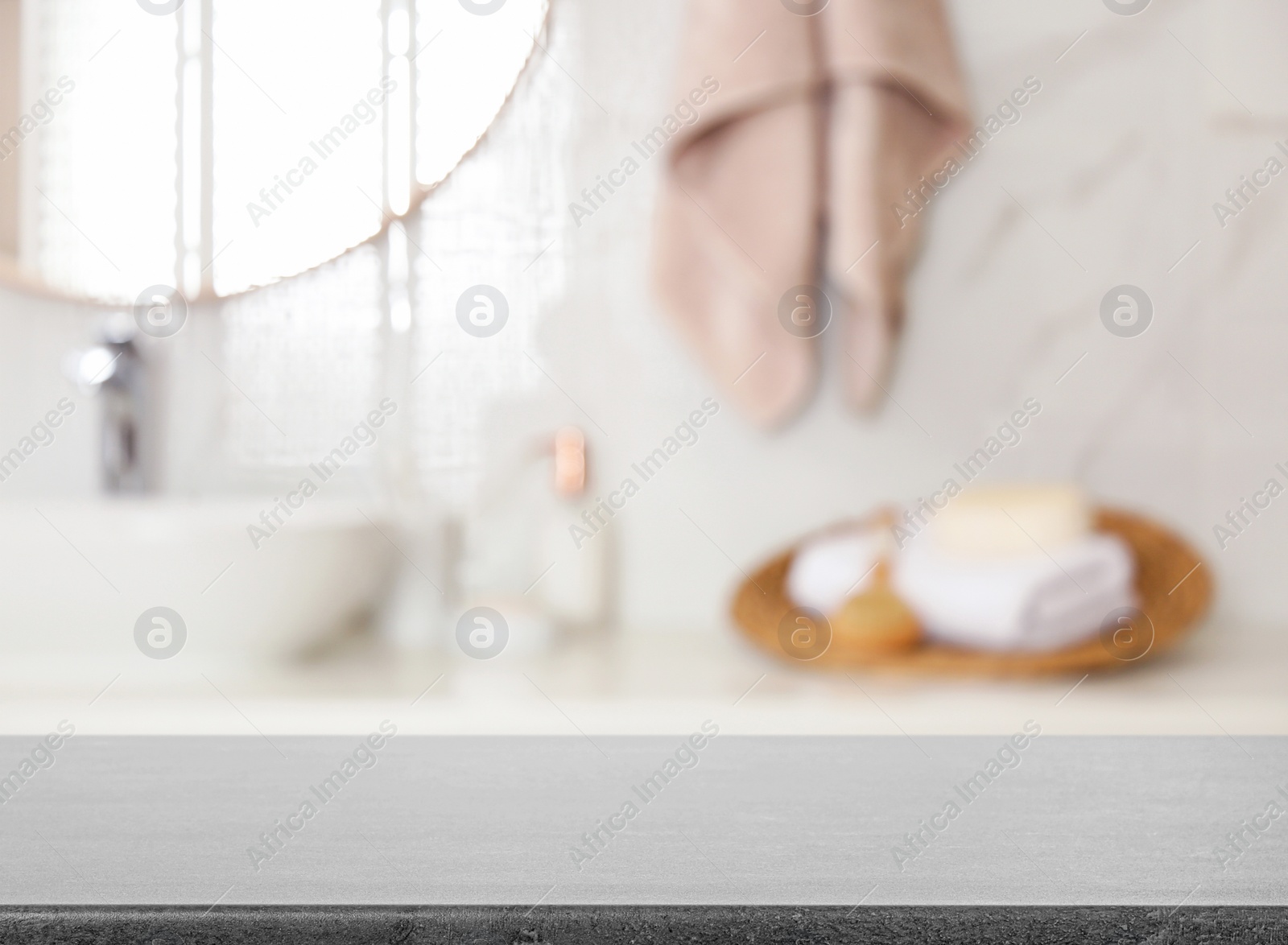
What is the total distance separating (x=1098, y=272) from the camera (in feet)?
2.93

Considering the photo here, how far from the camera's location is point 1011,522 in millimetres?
677

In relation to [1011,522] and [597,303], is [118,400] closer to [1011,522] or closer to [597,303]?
[597,303]

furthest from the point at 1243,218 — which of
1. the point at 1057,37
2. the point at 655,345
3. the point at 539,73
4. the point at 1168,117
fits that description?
the point at 539,73

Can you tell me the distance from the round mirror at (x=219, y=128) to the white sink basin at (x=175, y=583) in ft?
1.09

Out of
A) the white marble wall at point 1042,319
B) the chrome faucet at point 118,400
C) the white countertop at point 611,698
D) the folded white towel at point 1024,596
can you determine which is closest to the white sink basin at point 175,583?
the white countertop at point 611,698

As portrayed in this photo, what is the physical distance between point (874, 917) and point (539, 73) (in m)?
0.78

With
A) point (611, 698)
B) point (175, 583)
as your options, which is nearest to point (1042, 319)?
point (611, 698)

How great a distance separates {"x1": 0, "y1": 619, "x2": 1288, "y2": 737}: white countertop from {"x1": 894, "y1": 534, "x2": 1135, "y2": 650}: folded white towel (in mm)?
36

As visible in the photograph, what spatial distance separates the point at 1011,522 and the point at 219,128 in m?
0.84

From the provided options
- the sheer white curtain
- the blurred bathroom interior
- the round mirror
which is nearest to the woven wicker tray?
the blurred bathroom interior

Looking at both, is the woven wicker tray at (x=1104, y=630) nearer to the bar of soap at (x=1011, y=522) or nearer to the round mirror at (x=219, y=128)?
the bar of soap at (x=1011, y=522)

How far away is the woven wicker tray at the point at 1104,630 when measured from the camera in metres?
0.63

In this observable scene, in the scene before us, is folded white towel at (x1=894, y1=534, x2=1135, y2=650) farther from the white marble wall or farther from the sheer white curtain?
the sheer white curtain

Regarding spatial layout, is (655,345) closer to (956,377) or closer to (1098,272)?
(956,377)
